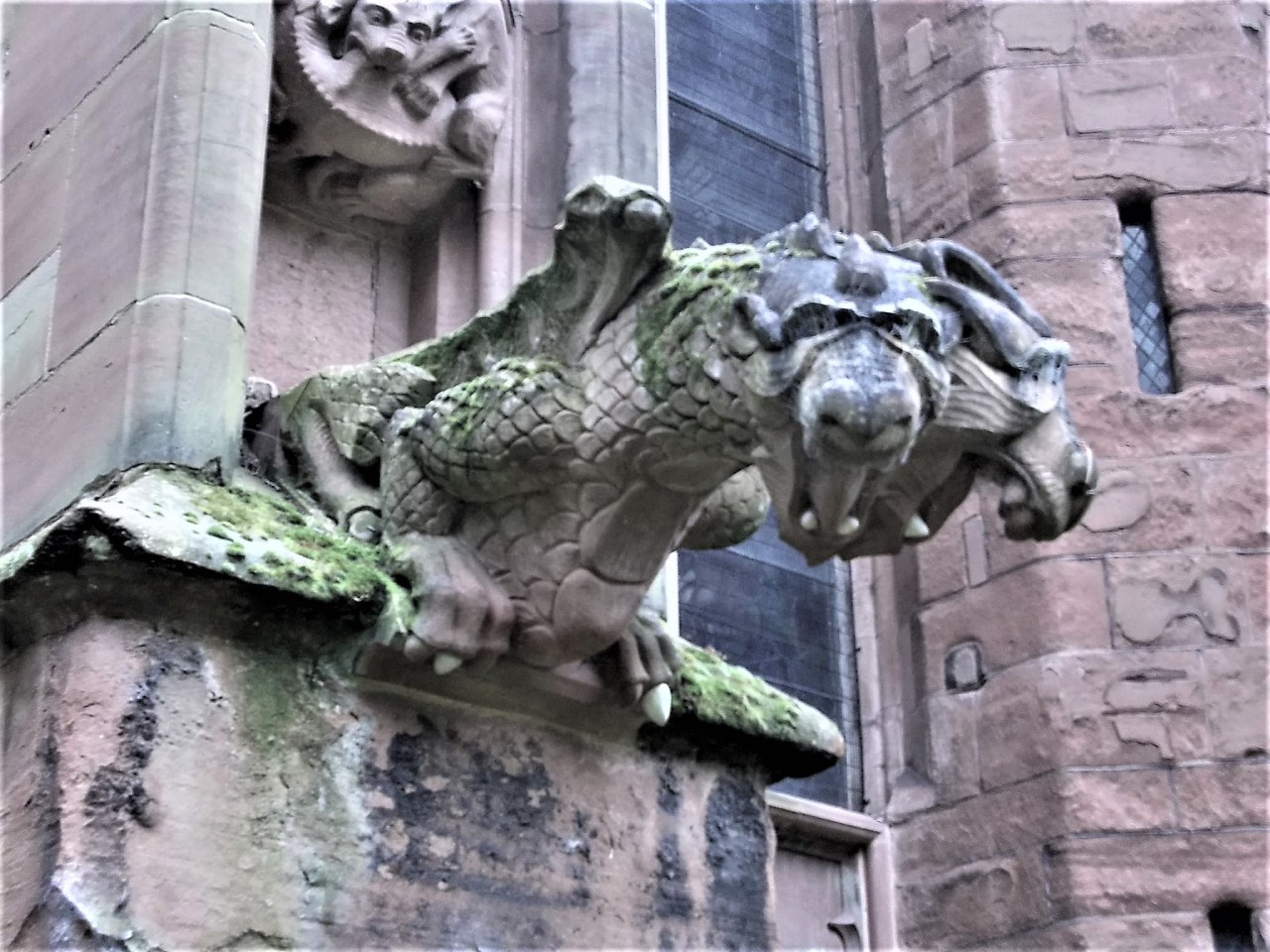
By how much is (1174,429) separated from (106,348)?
2641mm

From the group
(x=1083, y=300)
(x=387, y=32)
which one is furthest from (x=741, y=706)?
(x=1083, y=300)

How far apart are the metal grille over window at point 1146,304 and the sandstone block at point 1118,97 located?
0.23 meters

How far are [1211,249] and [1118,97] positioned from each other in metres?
0.46

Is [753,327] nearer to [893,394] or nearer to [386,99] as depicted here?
[893,394]

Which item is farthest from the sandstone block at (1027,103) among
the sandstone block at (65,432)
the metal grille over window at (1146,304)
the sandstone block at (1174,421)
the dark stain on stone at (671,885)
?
the sandstone block at (65,432)

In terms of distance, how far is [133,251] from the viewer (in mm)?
2328

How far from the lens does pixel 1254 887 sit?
12.1 feet

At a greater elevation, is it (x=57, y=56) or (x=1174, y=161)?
(x=1174, y=161)

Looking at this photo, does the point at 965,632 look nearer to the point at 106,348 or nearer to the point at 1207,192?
the point at 1207,192

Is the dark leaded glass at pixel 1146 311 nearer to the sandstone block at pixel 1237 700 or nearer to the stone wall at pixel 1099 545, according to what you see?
the stone wall at pixel 1099 545

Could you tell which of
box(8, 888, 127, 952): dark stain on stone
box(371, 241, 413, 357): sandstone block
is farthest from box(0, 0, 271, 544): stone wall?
box(8, 888, 127, 952): dark stain on stone

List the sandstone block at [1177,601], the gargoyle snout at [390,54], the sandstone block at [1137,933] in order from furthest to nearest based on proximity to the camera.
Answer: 1. the sandstone block at [1177,601]
2. the sandstone block at [1137,933]
3. the gargoyle snout at [390,54]

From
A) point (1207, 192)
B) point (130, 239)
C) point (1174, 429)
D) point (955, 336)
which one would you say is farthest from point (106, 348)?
point (1207, 192)

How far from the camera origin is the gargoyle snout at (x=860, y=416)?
67.9 inches
